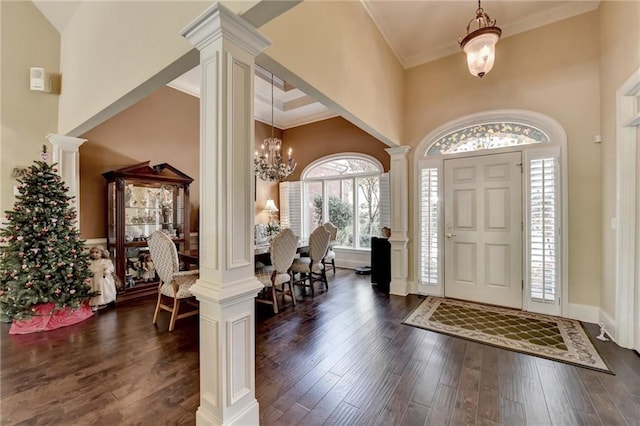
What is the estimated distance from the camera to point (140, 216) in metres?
4.19

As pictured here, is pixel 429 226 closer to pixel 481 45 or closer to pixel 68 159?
pixel 481 45

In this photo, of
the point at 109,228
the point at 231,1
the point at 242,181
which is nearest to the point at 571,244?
the point at 242,181

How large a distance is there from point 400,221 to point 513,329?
1916 millimetres

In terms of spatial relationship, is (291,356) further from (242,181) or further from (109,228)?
(109,228)

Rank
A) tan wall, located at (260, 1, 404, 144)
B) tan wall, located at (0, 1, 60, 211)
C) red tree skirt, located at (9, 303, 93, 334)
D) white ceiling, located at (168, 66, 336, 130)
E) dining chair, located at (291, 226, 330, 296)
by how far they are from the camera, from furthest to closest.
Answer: white ceiling, located at (168, 66, 336, 130), dining chair, located at (291, 226, 330, 296), tan wall, located at (0, 1, 60, 211), red tree skirt, located at (9, 303, 93, 334), tan wall, located at (260, 1, 404, 144)

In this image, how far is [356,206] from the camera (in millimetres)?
6125

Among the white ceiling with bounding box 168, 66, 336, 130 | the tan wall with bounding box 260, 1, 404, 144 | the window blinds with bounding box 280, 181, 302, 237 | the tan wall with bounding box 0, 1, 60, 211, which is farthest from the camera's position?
the window blinds with bounding box 280, 181, 302, 237

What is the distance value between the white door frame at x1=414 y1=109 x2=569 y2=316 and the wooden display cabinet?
3730mm

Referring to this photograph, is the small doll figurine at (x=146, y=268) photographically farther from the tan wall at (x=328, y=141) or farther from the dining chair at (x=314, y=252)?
the tan wall at (x=328, y=141)

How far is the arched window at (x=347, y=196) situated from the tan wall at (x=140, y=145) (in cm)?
262

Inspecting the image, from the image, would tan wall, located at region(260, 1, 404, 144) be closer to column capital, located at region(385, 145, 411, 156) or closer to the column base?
column capital, located at region(385, 145, 411, 156)

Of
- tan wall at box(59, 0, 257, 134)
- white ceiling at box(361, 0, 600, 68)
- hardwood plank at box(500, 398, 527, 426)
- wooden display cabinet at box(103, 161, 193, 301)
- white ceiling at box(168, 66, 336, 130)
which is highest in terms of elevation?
white ceiling at box(361, 0, 600, 68)

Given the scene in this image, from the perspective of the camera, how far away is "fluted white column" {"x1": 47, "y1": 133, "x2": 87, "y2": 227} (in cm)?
349

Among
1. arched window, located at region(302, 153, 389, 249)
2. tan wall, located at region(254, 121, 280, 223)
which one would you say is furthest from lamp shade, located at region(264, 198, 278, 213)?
arched window, located at region(302, 153, 389, 249)
